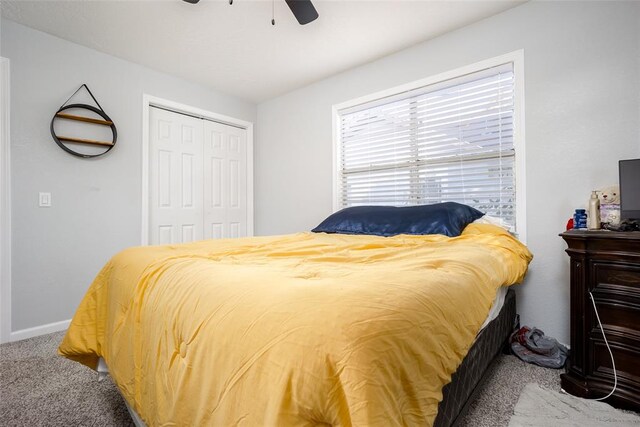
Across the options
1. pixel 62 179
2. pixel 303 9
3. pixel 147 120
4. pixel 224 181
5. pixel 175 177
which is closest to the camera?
pixel 303 9

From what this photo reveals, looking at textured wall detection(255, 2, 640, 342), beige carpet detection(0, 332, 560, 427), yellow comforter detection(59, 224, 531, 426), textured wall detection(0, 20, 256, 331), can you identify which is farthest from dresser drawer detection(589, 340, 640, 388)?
textured wall detection(0, 20, 256, 331)

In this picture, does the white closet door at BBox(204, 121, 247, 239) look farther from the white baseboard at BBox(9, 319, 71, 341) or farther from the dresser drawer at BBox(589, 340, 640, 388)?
the dresser drawer at BBox(589, 340, 640, 388)

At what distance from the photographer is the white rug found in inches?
50.5

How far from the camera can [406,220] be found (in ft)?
7.37

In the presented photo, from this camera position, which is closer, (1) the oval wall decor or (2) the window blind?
(2) the window blind

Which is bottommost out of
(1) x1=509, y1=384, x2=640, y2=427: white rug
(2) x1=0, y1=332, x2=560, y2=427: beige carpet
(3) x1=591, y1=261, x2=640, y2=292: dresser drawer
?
(2) x1=0, y1=332, x2=560, y2=427: beige carpet

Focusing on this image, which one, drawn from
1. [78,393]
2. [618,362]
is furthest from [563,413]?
[78,393]

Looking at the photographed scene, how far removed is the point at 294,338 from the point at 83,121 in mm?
3144

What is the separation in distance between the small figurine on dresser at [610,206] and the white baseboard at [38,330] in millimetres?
4027

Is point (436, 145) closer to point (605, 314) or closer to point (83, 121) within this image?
point (605, 314)

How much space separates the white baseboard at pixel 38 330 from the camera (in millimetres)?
2330

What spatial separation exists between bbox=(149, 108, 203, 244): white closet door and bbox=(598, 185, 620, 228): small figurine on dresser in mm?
3578

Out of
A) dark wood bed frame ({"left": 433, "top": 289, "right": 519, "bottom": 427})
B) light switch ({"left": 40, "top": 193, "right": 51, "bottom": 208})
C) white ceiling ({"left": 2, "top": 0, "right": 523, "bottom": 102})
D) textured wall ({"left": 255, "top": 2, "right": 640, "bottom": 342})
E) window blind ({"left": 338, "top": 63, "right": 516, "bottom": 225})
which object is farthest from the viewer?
light switch ({"left": 40, "top": 193, "right": 51, "bottom": 208})

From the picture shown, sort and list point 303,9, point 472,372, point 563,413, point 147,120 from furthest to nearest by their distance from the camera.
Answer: point 147,120, point 303,9, point 563,413, point 472,372
